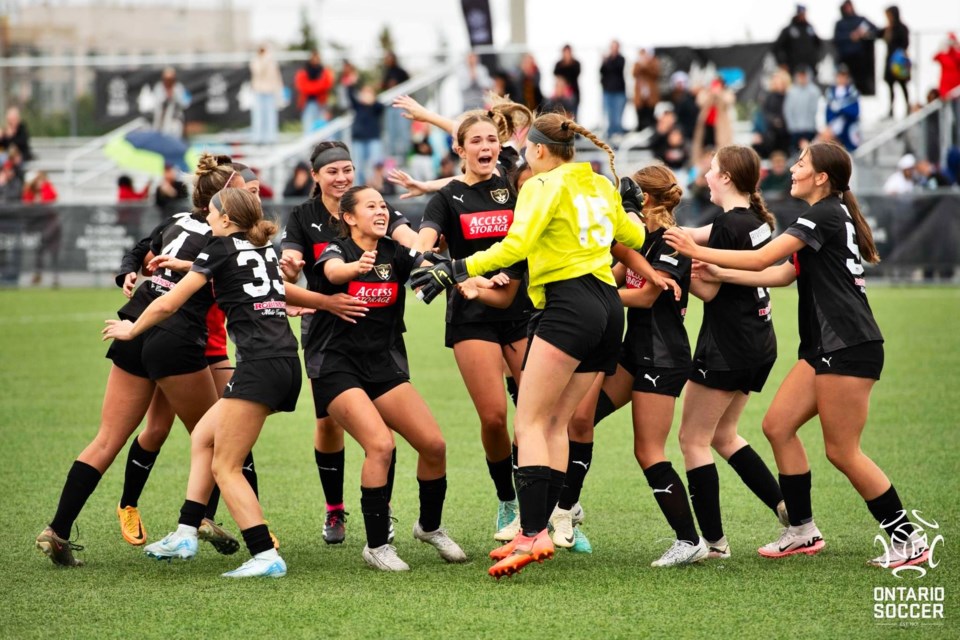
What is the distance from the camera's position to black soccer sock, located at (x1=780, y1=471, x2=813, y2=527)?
250 inches

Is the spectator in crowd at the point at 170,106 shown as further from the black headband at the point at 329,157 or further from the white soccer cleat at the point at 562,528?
the white soccer cleat at the point at 562,528

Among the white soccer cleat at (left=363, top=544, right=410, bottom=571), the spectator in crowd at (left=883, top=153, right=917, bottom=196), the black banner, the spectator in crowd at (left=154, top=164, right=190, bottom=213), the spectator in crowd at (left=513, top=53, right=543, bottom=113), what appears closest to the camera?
the white soccer cleat at (left=363, top=544, right=410, bottom=571)

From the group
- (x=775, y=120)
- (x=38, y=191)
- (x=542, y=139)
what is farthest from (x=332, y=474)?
(x=38, y=191)

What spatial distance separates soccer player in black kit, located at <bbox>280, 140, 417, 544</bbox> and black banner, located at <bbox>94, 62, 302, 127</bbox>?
21861 mm

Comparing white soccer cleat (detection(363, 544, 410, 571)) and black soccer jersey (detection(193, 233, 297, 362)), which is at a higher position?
black soccer jersey (detection(193, 233, 297, 362))

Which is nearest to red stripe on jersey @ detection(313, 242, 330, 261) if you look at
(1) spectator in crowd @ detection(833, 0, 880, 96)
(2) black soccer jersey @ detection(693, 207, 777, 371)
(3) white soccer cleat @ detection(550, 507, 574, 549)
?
(3) white soccer cleat @ detection(550, 507, 574, 549)

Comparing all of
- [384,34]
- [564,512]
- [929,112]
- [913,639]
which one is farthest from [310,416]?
[384,34]

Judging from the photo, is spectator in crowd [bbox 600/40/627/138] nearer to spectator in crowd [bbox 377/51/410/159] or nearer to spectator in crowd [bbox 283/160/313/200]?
spectator in crowd [bbox 377/51/410/159]

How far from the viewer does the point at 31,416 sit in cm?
1068

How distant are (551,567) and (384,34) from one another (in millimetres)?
58728

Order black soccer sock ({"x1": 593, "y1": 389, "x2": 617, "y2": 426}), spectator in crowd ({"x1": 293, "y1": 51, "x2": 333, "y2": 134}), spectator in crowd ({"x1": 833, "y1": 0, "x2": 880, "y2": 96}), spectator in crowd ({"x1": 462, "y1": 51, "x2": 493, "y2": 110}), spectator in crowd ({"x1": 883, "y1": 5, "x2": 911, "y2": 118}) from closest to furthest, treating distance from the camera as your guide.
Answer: black soccer sock ({"x1": 593, "y1": 389, "x2": 617, "y2": 426})
spectator in crowd ({"x1": 883, "y1": 5, "x2": 911, "y2": 118})
spectator in crowd ({"x1": 833, "y1": 0, "x2": 880, "y2": 96})
spectator in crowd ({"x1": 462, "y1": 51, "x2": 493, "y2": 110})
spectator in crowd ({"x1": 293, "y1": 51, "x2": 333, "y2": 134})

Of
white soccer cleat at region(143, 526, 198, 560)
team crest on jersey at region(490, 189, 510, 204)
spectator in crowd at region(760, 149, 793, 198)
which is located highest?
team crest on jersey at region(490, 189, 510, 204)

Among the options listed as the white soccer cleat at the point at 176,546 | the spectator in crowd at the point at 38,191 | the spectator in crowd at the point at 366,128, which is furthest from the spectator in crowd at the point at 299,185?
the white soccer cleat at the point at 176,546

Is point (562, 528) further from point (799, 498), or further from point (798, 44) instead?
point (798, 44)
